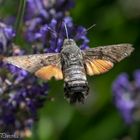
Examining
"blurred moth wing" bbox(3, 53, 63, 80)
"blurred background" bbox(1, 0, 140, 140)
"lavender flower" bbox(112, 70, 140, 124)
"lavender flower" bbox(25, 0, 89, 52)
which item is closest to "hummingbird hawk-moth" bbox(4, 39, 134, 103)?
"blurred moth wing" bbox(3, 53, 63, 80)

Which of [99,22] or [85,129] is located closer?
[85,129]

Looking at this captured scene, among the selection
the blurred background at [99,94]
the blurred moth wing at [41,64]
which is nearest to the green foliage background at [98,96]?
the blurred background at [99,94]

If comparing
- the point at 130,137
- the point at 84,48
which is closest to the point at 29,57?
the point at 84,48

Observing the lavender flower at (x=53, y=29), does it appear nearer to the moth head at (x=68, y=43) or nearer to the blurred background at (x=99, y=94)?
the moth head at (x=68, y=43)

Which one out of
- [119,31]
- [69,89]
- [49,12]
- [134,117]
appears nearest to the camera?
[69,89]

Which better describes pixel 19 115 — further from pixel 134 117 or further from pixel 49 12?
pixel 134 117

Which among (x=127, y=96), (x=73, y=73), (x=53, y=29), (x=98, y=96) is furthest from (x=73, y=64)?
(x=98, y=96)
